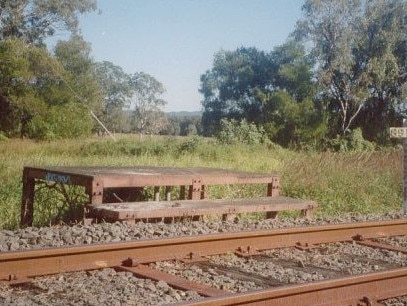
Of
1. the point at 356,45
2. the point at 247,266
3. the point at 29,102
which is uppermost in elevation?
the point at 356,45

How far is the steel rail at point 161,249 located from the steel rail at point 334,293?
164 centimetres

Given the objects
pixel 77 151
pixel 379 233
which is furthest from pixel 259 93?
pixel 379 233

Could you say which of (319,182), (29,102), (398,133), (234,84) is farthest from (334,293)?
(234,84)

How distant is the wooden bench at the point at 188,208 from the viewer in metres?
6.55

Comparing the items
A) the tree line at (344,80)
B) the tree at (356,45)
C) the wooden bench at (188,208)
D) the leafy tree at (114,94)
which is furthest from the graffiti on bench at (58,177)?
the leafy tree at (114,94)

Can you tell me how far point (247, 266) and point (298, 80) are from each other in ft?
163

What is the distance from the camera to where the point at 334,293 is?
4141mm

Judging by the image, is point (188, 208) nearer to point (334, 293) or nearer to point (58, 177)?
point (58, 177)

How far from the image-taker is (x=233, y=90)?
59.8 metres

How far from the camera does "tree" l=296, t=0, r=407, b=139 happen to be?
1775 inches

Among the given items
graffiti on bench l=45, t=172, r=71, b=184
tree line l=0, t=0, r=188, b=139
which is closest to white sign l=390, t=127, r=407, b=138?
graffiti on bench l=45, t=172, r=71, b=184

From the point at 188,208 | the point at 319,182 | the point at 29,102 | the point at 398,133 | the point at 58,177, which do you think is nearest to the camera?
the point at 188,208

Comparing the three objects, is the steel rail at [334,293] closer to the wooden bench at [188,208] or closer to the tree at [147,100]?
the wooden bench at [188,208]

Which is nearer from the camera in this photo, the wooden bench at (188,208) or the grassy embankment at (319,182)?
the wooden bench at (188,208)
